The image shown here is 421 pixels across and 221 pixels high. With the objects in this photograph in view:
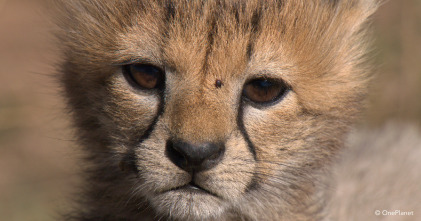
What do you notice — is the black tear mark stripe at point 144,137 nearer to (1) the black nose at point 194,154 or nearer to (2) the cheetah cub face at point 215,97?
(2) the cheetah cub face at point 215,97

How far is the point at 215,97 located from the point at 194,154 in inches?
10.8

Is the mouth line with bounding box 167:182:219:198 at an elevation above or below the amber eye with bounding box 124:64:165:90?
below

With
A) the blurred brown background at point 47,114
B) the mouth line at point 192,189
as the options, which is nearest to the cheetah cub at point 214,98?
the mouth line at point 192,189

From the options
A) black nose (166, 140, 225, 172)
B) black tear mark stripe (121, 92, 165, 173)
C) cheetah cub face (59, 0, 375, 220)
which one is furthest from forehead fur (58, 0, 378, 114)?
black nose (166, 140, 225, 172)

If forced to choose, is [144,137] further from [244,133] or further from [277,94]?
[277,94]

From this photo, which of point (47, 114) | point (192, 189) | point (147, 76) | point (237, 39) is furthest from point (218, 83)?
point (47, 114)

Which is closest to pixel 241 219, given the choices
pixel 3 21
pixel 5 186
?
pixel 5 186

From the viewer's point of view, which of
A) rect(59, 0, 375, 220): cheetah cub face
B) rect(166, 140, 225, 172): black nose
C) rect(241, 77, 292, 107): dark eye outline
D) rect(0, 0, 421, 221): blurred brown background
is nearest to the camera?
rect(166, 140, 225, 172): black nose

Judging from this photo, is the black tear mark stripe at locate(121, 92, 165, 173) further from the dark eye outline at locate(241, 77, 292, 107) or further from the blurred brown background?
the blurred brown background

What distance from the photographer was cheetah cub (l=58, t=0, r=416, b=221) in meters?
2.15

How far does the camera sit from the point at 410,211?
4.00 metres

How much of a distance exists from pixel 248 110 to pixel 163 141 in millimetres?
389

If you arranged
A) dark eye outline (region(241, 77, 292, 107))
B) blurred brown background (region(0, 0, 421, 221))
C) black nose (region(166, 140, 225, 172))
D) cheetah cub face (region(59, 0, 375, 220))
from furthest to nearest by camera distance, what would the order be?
blurred brown background (region(0, 0, 421, 221)) < dark eye outline (region(241, 77, 292, 107)) < cheetah cub face (region(59, 0, 375, 220)) < black nose (region(166, 140, 225, 172))

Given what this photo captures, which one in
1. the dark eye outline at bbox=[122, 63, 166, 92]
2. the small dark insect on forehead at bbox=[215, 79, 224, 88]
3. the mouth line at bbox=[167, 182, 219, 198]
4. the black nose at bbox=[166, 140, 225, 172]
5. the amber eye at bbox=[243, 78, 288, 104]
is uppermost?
the amber eye at bbox=[243, 78, 288, 104]
